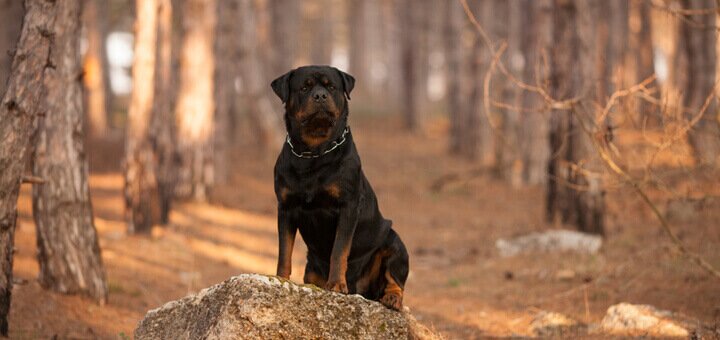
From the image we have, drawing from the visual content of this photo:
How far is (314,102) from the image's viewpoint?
5.88 metres

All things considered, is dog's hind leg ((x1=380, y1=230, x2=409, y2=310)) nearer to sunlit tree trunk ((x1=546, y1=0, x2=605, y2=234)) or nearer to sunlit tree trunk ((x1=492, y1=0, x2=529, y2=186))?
sunlit tree trunk ((x1=546, y1=0, x2=605, y2=234))

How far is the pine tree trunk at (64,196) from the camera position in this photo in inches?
353

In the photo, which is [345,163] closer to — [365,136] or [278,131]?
[278,131]

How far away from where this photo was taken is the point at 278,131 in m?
26.4

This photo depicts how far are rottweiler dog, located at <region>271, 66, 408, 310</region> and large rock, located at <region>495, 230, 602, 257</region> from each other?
7248mm

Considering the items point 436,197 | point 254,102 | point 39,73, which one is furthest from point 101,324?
point 254,102

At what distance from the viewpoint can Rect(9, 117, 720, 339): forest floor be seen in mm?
9070

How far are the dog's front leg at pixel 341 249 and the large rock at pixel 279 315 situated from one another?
0.29ft

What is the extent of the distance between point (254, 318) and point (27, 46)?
10.6ft

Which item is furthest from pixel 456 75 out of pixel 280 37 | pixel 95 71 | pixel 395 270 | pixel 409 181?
pixel 395 270

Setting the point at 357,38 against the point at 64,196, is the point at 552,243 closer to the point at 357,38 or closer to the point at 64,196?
the point at 64,196

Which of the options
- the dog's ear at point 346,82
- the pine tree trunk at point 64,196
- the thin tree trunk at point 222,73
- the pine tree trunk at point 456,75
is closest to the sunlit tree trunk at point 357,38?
the pine tree trunk at point 456,75

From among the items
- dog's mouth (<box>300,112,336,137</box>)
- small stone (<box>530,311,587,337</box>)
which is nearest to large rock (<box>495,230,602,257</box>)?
small stone (<box>530,311,587,337</box>)

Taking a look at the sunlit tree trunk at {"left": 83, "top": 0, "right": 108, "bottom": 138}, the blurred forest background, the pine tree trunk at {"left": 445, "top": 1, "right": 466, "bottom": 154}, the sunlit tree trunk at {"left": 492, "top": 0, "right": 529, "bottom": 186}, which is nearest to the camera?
the blurred forest background
